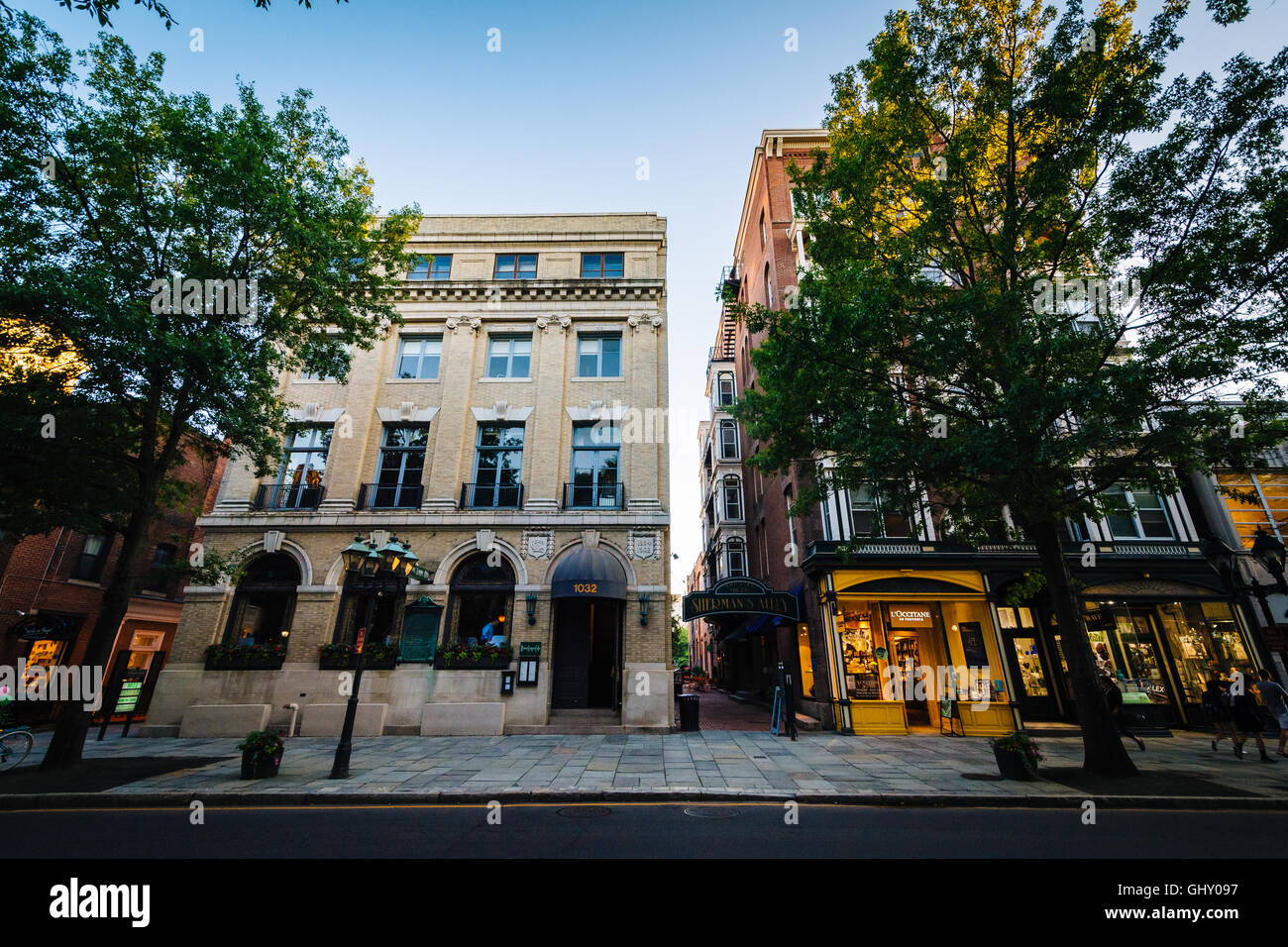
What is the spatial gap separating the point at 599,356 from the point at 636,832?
1510 centimetres

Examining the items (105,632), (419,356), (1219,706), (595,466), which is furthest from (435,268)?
(1219,706)

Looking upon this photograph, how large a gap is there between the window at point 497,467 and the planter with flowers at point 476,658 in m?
4.51

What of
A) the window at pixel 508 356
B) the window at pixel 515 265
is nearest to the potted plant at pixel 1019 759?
the window at pixel 508 356

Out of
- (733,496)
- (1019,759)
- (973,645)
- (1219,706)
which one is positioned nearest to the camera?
(1019,759)

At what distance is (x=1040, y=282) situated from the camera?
34.3ft

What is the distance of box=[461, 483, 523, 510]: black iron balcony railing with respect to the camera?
→ 15875mm

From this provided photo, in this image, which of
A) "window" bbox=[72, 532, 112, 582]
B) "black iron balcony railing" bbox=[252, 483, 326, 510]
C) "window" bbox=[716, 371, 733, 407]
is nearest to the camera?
"black iron balcony railing" bbox=[252, 483, 326, 510]

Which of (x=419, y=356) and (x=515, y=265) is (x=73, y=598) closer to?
(x=419, y=356)

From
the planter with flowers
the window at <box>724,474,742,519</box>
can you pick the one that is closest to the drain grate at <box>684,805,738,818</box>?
the planter with flowers

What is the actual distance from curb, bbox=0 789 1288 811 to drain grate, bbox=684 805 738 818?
368mm

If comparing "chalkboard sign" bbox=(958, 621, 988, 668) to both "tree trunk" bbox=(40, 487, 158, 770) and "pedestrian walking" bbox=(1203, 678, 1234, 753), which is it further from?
"tree trunk" bbox=(40, 487, 158, 770)

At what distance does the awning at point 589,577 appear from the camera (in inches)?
549

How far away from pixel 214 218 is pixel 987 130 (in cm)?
1697

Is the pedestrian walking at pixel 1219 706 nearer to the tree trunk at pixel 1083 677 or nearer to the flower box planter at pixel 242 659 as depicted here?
the tree trunk at pixel 1083 677
